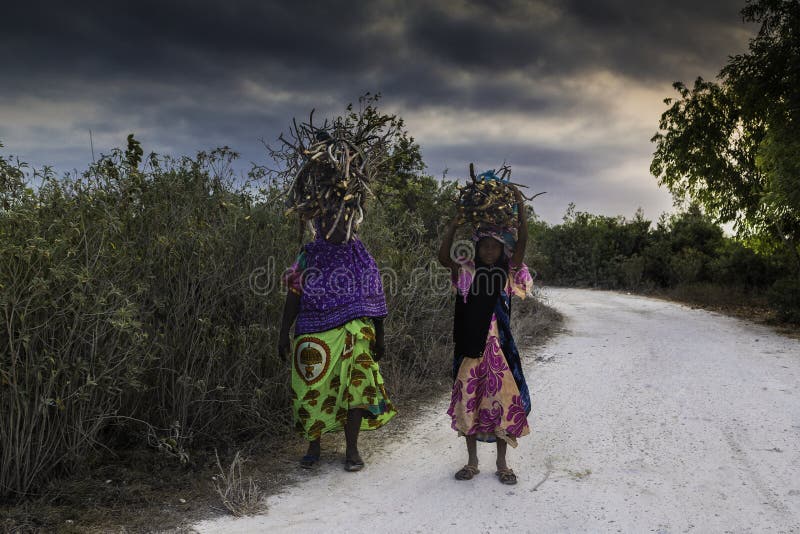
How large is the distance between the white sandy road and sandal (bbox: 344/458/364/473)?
73 mm

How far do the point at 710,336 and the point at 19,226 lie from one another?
1110 centimetres

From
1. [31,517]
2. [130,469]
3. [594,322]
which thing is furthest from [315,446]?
[594,322]

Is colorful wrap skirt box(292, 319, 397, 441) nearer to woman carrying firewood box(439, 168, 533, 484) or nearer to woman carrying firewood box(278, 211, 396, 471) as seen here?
woman carrying firewood box(278, 211, 396, 471)

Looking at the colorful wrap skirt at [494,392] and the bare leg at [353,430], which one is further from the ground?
the colorful wrap skirt at [494,392]

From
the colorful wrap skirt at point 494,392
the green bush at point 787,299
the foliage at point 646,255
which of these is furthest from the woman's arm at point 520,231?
the foliage at point 646,255

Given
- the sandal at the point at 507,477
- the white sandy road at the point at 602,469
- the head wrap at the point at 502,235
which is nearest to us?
the white sandy road at the point at 602,469

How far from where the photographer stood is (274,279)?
5.04 metres

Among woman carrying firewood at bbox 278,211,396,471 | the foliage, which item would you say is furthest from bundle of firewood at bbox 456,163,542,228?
the foliage

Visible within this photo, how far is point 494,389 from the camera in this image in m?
4.17

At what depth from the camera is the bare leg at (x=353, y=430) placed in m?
4.34

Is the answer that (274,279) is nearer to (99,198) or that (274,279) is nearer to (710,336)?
(99,198)

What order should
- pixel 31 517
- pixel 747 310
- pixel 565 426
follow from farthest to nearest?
pixel 747 310
pixel 565 426
pixel 31 517

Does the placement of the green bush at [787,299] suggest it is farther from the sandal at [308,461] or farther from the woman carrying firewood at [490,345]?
the sandal at [308,461]

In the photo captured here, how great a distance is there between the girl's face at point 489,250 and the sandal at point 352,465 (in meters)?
1.73
